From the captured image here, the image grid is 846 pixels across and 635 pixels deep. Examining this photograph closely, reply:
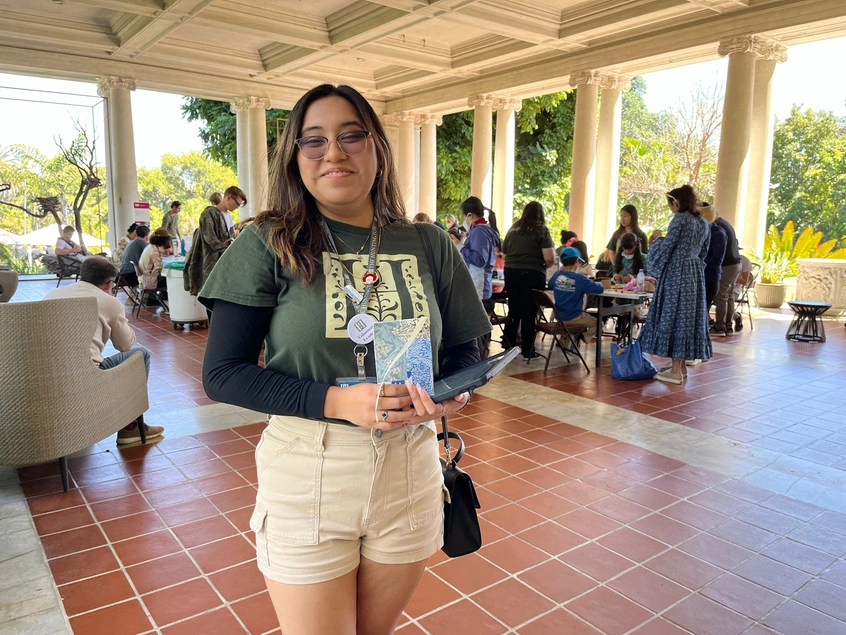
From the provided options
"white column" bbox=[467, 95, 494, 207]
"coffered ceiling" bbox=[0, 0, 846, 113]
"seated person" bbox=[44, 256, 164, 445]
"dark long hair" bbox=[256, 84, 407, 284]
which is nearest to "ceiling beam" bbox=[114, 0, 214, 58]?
"coffered ceiling" bbox=[0, 0, 846, 113]

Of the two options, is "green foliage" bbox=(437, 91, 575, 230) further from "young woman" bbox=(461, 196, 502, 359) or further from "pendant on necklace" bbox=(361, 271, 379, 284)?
"pendant on necklace" bbox=(361, 271, 379, 284)

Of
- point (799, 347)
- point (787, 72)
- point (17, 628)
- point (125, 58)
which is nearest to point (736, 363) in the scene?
point (799, 347)

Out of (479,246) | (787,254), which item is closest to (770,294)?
(787,254)

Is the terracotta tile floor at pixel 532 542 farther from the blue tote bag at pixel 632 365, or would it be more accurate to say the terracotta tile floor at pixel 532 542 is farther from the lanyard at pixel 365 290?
the lanyard at pixel 365 290

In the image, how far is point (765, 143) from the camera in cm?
1180

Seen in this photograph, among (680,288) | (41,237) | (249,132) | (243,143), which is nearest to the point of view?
(680,288)

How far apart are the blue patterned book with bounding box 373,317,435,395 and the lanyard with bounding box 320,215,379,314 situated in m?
0.18

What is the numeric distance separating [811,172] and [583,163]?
2133cm

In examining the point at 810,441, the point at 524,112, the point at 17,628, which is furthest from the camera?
the point at 524,112

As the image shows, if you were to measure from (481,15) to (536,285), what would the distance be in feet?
20.8

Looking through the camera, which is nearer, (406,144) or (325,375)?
(325,375)

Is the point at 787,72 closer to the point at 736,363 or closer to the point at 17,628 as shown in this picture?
the point at 736,363

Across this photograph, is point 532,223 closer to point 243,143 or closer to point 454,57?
point 454,57

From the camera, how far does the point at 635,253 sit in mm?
7945
